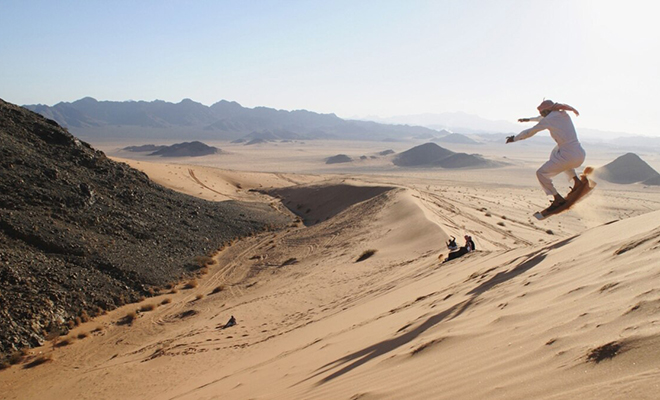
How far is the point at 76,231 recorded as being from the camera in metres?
15.6

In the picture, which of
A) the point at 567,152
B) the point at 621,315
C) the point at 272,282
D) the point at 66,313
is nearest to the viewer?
the point at 621,315

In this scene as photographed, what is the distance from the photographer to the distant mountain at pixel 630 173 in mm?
51672

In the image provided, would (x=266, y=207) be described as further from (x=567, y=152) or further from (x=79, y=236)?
(x=567, y=152)

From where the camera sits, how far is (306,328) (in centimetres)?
855

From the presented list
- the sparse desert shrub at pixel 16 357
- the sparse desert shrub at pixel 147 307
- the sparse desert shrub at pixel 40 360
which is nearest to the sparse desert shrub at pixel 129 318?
the sparse desert shrub at pixel 147 307

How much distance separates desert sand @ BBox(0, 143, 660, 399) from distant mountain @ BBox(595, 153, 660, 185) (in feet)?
122

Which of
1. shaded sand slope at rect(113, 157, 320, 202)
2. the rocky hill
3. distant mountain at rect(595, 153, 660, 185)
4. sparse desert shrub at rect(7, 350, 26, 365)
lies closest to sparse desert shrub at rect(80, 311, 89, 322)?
the rocky hill

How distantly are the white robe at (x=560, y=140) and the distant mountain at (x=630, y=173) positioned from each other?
50.7 metres

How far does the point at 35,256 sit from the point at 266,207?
1780 centimetres

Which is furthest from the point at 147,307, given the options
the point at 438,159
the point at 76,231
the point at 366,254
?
the point at 438,159

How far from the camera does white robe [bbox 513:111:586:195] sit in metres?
6.87

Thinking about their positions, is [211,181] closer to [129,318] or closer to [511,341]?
[129,318]

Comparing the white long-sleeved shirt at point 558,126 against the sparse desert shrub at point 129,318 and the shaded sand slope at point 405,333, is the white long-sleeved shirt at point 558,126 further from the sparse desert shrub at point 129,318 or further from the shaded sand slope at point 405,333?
the sparse desert shrub at point 129,318

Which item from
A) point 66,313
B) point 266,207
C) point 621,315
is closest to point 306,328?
point 621,315
